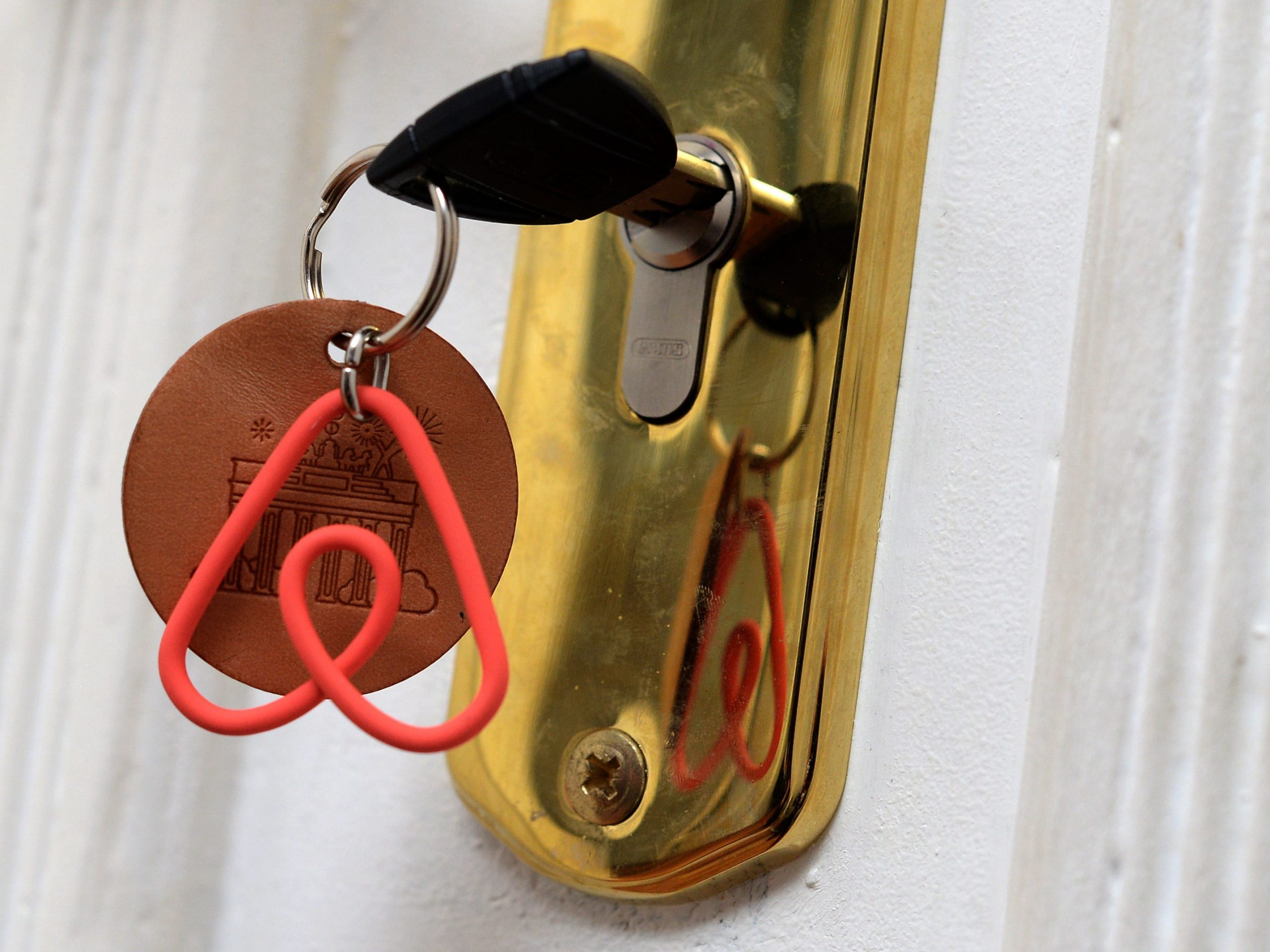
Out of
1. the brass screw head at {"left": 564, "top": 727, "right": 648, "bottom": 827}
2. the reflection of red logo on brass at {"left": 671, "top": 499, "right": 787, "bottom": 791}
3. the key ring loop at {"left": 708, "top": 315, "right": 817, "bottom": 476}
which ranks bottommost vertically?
the brass screw head at {"left": 564, "top": 727, "right": 648, "bottom": 827}

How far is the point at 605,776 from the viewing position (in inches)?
12.6

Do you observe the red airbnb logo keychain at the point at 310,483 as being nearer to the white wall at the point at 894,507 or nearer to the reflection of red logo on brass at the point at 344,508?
the reflection of red logo on brass at the point at 344,508

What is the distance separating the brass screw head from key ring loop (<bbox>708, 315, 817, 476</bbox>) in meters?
0.09

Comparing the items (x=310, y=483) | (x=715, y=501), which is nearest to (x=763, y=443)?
(x=715, y=501)

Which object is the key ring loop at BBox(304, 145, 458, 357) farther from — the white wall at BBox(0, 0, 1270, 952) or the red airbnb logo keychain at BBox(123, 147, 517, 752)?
the white wall at BBox(0, 0, 1270, 952)

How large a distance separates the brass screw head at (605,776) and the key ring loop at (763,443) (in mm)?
91

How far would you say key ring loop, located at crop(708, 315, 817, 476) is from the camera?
30 cm

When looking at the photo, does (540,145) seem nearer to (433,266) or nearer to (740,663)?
(433,266)

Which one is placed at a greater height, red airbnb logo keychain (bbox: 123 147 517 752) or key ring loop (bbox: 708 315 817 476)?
key ring loop (bbox: 708 315 817 476)

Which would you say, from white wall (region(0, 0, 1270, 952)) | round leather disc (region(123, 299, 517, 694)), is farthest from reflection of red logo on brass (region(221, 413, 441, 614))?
white wall (region(0, 0, 1270, 952))

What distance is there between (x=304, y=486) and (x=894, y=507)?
0.54 ft

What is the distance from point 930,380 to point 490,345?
0.17 m

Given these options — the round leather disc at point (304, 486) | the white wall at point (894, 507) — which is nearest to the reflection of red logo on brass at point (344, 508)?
the round leather disc at point (304, 486)

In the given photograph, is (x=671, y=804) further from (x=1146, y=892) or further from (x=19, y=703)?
(x=19, y=703)
